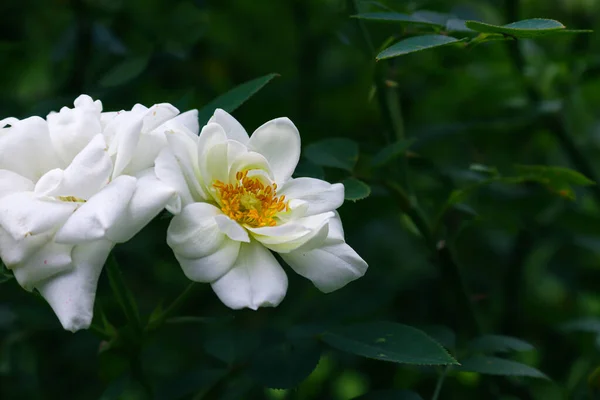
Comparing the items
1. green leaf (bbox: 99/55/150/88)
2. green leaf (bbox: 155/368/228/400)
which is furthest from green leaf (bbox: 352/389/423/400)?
green leaf (bbox: 99/55/150/88)

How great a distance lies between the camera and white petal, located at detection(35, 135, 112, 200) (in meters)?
0.76

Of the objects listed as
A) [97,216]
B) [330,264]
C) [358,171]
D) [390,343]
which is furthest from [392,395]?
[97,216]

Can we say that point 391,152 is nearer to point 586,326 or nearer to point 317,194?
point 317,194

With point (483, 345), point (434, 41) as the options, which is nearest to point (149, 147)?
point (434, 41)

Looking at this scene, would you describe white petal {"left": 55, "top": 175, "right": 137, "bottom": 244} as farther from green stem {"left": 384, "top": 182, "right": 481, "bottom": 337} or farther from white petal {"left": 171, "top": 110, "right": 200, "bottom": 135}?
green stem {"left": 384, "top": 182, "right": 481, "bottom": 337}

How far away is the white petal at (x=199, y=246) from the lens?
2.52ft

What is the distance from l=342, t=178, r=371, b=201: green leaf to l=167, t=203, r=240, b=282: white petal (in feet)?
0.64

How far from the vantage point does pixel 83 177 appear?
0.76 metres

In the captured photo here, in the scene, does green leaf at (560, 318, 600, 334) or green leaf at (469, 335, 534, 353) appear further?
green leaf at (560, 318, 600, 334)

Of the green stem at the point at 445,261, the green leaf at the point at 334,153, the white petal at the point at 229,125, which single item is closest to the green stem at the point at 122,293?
the white petal at the point at 229,125

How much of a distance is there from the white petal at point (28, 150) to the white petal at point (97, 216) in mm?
136

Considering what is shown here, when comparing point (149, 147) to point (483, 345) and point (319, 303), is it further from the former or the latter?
point (319, 303)

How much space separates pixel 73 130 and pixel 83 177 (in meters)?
0.09

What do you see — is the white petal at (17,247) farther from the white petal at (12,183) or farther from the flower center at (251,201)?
the flower center at (251,201)
